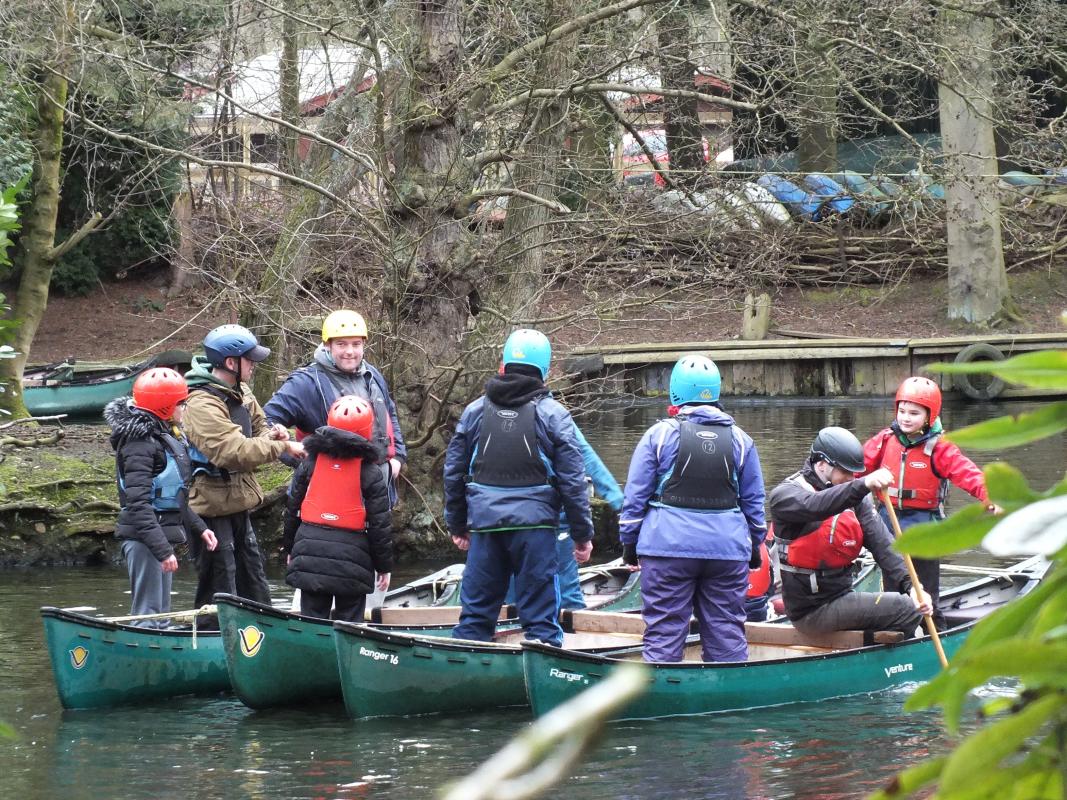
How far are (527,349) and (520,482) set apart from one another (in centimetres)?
70

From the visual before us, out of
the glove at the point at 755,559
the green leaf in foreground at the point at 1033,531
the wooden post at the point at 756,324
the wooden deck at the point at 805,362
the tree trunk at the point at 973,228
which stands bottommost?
the glove at the point at 755,559

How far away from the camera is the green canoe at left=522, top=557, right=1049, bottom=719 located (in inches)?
285

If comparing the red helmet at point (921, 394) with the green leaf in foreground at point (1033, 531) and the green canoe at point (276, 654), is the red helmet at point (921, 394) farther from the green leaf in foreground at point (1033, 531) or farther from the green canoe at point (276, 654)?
the green leaf in foreground at point (1033, 531)

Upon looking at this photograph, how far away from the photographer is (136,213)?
29.1 meters

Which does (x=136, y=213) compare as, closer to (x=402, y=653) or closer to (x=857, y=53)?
(x=857, y=53)

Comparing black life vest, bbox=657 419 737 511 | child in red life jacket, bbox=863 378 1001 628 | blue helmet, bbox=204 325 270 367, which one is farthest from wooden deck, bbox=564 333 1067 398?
black life vest, bbox=657 419 737 511

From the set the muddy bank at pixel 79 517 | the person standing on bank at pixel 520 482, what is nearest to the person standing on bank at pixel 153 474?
the person standing on bank at pixel 520 482

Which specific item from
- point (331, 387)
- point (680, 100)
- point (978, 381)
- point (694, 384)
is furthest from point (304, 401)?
point (978, 381)

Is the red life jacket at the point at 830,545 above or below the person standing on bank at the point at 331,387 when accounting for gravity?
below

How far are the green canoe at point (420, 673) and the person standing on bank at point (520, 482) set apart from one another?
1.02 ft

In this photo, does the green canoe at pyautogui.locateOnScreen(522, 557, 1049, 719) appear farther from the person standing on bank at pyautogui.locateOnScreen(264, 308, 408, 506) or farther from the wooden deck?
the wooden deck

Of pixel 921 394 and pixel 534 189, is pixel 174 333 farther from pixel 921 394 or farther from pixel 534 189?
pixel 921 394

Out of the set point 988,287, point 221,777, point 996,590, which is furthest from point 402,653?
point 988,287

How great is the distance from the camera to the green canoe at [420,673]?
7648 mm
